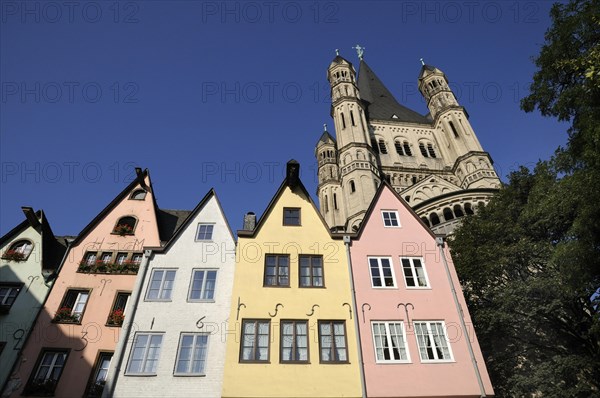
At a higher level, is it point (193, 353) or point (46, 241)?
point (46, 241)

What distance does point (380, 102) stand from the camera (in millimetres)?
75938

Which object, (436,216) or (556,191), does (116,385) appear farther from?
(436,216)

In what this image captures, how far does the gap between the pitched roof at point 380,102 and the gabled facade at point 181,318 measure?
176 ft

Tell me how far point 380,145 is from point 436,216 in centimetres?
2337

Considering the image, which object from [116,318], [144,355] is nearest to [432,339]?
[144,355]

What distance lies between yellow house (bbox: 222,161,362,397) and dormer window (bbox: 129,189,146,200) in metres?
7.73

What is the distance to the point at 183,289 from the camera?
1628 centimetres

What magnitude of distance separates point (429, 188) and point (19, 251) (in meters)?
44.3

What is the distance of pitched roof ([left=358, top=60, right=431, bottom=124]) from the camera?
68312 mm

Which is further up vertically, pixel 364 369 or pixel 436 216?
pixel 436 216

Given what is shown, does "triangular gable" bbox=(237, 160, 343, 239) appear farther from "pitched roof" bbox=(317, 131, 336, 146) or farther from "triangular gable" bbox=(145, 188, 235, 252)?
"pitched roof" bbox=(317, 131, 336, 146)

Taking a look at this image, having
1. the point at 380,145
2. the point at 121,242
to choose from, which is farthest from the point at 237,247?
the point at 380,145

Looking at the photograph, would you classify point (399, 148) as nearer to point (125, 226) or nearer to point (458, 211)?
point (458, 211)

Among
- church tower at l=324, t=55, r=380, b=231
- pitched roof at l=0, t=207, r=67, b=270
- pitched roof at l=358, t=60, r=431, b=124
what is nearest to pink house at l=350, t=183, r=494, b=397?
pitched roof at l=0, t=207, r=67, b=270
